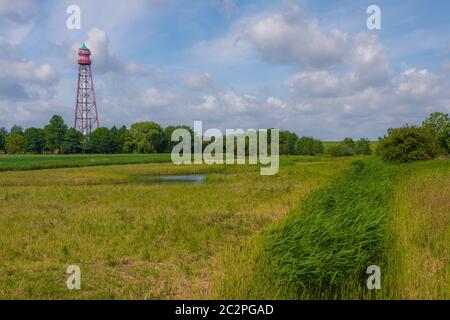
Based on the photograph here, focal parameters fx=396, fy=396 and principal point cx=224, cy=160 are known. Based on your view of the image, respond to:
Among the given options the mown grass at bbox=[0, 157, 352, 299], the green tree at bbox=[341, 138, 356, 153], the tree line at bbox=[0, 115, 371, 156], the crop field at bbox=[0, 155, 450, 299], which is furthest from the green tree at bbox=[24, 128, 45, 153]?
the crop field at bbox=[0, 155, 450, 299]

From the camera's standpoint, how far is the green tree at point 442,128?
5697 cm

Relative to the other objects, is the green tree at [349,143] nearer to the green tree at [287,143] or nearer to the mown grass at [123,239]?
the green tree at [287,143]

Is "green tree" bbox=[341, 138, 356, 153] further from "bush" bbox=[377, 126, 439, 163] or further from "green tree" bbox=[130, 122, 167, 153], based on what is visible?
"bush" bbox=[377, 126, 439, 163]

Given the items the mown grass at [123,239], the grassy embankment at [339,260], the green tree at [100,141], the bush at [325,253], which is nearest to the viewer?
the grassy embankment at [339,260]

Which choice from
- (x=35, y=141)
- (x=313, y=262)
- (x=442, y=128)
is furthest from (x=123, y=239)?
(x=35, y=141)

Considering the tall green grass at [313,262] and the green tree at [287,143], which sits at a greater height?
the green tree at [287,143]

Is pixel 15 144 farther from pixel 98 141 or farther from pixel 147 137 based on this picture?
pixel 147 137

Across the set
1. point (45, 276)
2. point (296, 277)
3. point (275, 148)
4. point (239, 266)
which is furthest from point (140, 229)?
point (275, 148)

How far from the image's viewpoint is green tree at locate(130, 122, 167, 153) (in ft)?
312

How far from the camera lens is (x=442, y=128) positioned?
57.4 meters

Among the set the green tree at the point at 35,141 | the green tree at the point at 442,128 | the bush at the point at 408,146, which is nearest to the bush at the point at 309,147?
the green tree at the point at 442,128

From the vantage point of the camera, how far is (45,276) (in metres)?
7.61

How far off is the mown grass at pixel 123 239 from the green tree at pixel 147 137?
75.8m

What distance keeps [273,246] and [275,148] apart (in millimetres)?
94107
